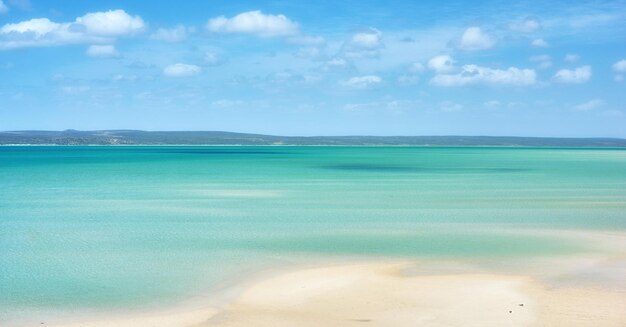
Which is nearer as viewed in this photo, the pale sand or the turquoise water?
the pale sand

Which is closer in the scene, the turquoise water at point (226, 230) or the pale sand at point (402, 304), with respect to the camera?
the pale sand at point (402, 304)

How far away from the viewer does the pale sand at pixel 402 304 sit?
10.0m

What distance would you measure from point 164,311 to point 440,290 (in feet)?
15.5

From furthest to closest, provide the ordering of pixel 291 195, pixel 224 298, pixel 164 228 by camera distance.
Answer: pixel 291 195 → pixel 164 228 → pixel 224 298

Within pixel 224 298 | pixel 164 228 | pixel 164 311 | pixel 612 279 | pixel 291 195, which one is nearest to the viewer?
pixel 164 311

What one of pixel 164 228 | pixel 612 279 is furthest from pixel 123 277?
pixel 612 279

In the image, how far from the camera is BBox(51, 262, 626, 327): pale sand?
32.8 feet

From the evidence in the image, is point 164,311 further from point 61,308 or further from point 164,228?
point 164,228

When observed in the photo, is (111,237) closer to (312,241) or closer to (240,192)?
(312,241)

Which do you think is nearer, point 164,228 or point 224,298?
point 224,298

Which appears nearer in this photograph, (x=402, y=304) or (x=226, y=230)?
(x=402, y=304)

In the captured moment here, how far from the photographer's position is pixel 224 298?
11453 mm

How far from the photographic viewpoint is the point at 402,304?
10914 millimetres

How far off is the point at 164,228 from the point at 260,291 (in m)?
8.64
